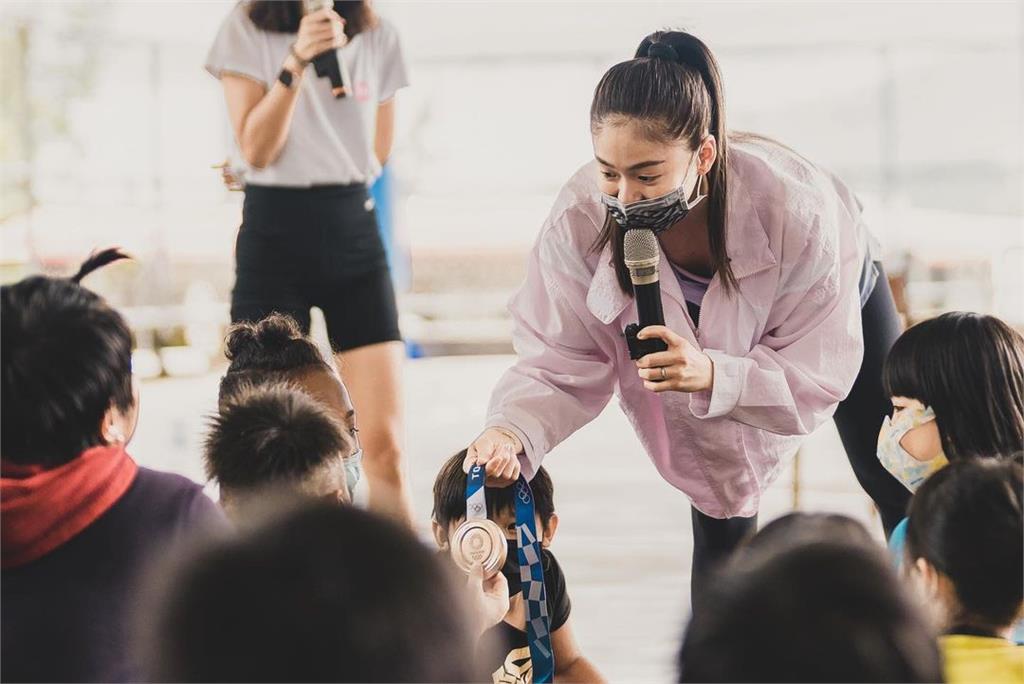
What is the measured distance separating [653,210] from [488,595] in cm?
61

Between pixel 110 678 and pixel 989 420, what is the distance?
4.11 ft

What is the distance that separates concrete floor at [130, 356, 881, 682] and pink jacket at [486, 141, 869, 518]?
21 centimetres

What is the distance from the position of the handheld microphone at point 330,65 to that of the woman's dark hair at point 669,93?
0.86 metres

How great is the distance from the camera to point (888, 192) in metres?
8.30

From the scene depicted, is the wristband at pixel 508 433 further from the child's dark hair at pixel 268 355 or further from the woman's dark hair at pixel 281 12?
the woman's dark hair at pixel 281 12

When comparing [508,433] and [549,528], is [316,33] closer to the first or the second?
[508,433]

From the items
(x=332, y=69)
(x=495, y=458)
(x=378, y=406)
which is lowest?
(x=378, y=406)

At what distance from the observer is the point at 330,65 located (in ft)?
8.37

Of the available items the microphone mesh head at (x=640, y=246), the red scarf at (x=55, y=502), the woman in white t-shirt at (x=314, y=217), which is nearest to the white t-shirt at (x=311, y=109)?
the woman in white t-shirt at (x=314, y=217)

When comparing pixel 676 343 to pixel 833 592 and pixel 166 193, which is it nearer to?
pixel 833 592

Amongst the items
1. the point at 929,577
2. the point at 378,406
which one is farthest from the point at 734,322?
the point at 378,406

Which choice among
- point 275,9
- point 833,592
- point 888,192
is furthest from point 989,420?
point 888,192

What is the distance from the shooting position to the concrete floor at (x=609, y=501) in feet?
9.77

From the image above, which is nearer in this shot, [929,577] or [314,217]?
[929,577]
